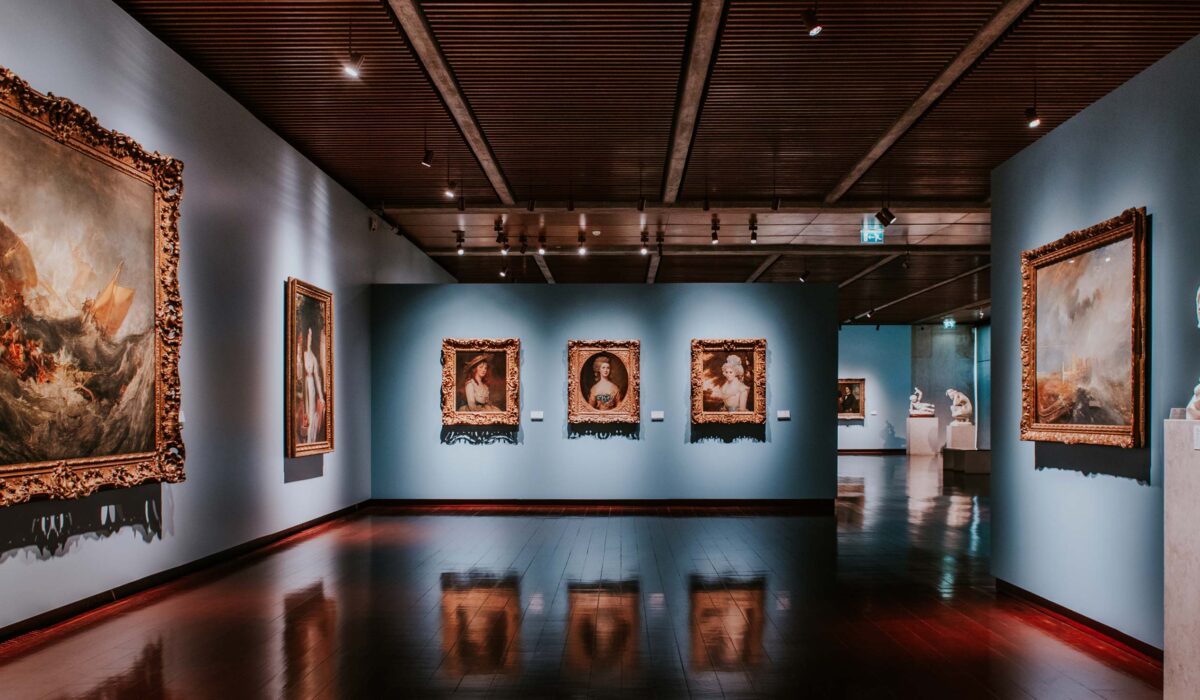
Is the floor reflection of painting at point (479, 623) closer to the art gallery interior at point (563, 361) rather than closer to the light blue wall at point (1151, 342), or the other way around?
the art gallery interior at point (563, 361)

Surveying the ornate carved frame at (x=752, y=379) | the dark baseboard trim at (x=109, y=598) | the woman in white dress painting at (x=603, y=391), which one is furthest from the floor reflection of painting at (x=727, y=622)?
the woman in white dress painting at (x=603, y=391)

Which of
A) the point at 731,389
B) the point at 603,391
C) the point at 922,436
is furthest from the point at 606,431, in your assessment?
the point at 922,436

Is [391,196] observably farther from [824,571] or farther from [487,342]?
[824,571]

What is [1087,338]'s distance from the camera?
20.7 feet

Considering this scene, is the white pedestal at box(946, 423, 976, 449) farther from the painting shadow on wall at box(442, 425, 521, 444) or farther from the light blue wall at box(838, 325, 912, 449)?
the painting shadow on wall at box(442, 425, 521, 444)

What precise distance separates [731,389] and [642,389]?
1.58 metres

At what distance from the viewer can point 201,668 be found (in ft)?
16.8

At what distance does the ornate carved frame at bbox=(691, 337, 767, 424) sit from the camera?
45.1 feet

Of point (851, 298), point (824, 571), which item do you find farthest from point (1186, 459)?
point (851, 298)

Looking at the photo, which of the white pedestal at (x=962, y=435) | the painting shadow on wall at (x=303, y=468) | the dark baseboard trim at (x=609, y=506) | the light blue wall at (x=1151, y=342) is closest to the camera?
the light blue wall at (x=1151, y=342)

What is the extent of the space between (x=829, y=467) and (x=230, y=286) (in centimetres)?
1004

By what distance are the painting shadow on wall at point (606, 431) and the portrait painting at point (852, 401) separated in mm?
18060

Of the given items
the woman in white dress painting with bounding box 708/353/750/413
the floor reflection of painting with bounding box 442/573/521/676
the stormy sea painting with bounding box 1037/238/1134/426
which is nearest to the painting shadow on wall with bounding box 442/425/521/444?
the woman in white dress painting with bounding box 708/353/750/413

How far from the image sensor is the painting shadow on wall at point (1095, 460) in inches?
225
